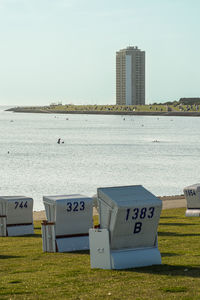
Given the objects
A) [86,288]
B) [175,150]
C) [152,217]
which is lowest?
[175,150]

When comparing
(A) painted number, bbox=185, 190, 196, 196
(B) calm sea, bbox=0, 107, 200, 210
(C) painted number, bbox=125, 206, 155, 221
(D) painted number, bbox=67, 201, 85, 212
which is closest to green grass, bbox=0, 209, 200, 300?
(C) painted number, bbox=125, 206, 155, 221

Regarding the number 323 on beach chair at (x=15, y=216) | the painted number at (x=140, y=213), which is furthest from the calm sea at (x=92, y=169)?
the painted number at (x=140, y=213)

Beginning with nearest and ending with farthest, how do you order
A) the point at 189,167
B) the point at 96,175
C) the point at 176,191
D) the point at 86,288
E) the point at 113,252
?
the point at 86,288
the point at 113,252
the point at 176,191
the point at 96,175
the point at 189,167

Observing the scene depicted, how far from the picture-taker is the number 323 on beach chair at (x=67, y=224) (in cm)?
1734

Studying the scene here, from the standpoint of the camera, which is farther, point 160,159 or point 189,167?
point 160,159

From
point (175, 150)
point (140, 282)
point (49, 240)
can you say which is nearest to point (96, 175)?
point (175, 150)

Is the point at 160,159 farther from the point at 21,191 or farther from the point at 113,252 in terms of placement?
the point at 113,252

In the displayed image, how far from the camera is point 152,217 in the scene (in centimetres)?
1320

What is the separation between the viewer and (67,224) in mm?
17781

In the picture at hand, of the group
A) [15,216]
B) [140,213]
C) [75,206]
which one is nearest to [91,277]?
[140,213]

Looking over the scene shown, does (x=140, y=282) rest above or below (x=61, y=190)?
above

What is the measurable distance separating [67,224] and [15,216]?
5668mm

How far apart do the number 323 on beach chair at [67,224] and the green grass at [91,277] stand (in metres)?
0.52

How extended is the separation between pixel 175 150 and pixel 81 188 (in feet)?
211
